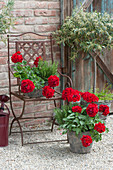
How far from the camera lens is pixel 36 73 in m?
3.15

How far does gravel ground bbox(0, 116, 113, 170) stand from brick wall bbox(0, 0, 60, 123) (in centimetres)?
64

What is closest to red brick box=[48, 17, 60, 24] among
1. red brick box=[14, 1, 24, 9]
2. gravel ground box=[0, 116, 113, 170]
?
red brick box=[14, 1, 24, 9]

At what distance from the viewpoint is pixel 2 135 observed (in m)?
3.04

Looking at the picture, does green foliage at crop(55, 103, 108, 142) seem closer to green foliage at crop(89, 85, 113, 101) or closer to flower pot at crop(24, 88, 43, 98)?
flower pot at crop(24, 88, 43, 98)

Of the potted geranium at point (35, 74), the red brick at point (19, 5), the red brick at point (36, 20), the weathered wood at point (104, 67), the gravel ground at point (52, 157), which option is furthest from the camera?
the weathered wood at point (104, 67)

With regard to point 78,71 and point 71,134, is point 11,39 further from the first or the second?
point 71,134

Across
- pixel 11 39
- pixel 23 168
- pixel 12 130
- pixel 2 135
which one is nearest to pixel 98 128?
pixel 23 168

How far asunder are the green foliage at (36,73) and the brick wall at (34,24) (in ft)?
1.87

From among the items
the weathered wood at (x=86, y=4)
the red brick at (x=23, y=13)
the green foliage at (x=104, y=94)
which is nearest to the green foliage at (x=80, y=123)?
the green foliage at (x=104, y=94)

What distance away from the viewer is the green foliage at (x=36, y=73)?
305cm

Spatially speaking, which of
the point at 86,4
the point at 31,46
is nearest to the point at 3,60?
the point at 31,46

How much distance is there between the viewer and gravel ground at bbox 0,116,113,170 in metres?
2.60

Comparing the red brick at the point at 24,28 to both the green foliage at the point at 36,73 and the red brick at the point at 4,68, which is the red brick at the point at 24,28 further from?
the green foliage at the point at 36,73

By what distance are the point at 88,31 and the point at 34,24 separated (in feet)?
2.51
